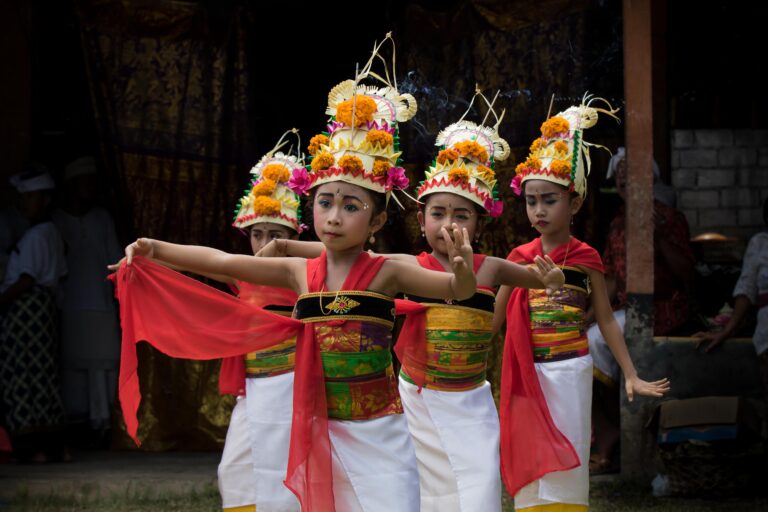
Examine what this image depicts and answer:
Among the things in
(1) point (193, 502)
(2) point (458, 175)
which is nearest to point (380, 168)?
(2) point (458, 175)

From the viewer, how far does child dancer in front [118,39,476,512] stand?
14.5 ft

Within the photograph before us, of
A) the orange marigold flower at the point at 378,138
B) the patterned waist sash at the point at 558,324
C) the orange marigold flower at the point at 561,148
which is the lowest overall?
the patterned waist sash at the point at 558,324

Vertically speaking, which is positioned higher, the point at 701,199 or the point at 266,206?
the point at 701,199

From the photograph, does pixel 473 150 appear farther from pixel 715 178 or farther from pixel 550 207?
pixel 715 178

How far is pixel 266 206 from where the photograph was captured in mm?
6250

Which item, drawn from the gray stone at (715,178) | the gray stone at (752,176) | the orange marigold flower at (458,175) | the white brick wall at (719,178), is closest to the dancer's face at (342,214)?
the orange marigold flower at (458,175)

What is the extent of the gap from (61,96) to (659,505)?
17.8 feet

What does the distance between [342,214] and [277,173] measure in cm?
196

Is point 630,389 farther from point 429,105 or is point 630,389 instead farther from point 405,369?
point 429,105

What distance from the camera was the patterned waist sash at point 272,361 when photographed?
5.79m

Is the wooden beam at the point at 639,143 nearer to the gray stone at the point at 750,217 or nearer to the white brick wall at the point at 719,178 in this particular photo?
the white brick wall at the point at 719,178

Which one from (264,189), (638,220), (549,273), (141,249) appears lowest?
(549,273)

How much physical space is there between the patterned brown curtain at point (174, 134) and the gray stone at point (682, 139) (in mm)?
5153

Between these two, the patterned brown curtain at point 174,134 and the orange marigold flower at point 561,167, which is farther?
the patterned brown curtain at point 174,134
